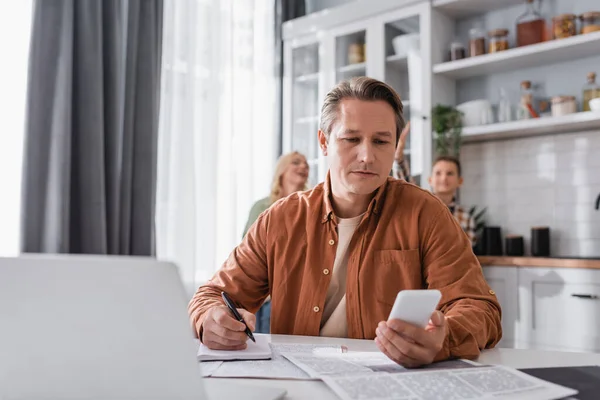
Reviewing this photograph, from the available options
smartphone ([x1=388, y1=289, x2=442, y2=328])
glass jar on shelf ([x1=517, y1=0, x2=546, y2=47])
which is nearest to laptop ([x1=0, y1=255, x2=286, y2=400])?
smartphone ([x1=388, y1=289, x2=442, y2=328])

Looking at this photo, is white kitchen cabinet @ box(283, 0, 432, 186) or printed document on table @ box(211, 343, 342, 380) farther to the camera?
white kitchen cabinet @ box(283, 0, 432, 186)

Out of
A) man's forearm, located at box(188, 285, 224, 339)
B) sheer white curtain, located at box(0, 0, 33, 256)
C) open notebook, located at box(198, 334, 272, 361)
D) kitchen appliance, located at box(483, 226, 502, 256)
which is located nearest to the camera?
open notebook, located at box(198, 334, 272, 361)

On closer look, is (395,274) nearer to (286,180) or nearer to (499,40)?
(286,180)

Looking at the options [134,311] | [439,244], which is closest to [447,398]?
[134,311]

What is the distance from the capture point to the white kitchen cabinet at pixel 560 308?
8.44 feet

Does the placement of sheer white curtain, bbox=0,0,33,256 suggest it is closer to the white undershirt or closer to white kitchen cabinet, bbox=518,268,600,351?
the white undershirt

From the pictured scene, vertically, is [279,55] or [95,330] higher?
[279,55]

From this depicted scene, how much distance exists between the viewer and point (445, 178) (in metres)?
3.11

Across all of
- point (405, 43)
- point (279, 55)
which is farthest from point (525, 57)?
point (279, 55)

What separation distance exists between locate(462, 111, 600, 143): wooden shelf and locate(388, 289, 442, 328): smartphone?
94.7 inches

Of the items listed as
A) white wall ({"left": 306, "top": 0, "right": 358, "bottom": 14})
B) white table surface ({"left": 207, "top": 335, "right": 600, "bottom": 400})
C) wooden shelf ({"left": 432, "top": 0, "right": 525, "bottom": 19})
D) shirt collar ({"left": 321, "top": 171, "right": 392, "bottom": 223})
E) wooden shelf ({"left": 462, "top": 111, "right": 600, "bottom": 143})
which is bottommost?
white table surface ({"left": 207, "top": 335, "right": 600, "bottom": 400})

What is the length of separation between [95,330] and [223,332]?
1.57 ft

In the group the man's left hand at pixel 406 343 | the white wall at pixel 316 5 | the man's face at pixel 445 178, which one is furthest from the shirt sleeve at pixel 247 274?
the white wall at pixel 316 5

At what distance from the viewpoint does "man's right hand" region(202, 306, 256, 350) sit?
101 cm
